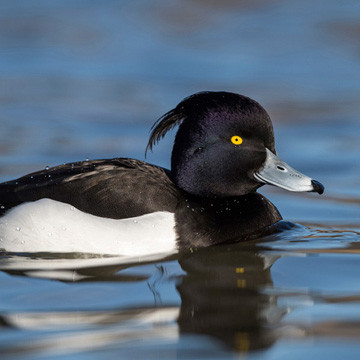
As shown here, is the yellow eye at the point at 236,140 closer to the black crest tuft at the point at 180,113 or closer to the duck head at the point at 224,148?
the duck head at the point at 224,148

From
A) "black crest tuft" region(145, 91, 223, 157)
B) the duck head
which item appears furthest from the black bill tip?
"black crest tuft" region(145, 91, 223, 157)

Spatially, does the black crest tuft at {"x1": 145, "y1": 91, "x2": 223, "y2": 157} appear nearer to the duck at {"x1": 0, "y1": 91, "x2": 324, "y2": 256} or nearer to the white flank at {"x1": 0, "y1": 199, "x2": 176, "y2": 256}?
the duck at {"x1": 0, "y1": 91, "x2": 324, "y2": 256}

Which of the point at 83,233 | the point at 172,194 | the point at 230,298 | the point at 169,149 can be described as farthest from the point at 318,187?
the point at 169,149

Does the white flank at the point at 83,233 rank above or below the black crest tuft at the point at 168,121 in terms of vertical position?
below

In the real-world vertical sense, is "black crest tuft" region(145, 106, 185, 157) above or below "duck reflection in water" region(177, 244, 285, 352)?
above

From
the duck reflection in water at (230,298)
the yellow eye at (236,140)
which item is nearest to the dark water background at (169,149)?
the duck reflection in water at (230,298)

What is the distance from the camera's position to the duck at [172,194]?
5.91 meters

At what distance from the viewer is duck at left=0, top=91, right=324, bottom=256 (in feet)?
19.4

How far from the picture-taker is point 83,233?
5891 mm

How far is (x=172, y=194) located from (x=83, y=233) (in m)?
0.68

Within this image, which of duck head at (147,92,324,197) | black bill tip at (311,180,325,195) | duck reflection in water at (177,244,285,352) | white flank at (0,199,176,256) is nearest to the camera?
duck reflection in water at (177,244,285,352)

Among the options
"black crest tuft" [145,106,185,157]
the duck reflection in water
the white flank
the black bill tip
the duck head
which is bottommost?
the duck reflection in water

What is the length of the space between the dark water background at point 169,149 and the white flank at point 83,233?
0.15 m

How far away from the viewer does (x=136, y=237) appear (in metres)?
5.88
